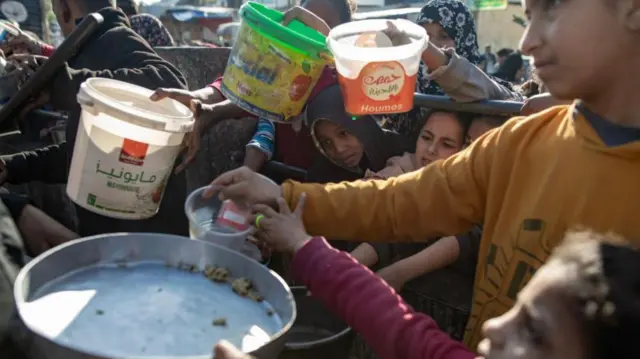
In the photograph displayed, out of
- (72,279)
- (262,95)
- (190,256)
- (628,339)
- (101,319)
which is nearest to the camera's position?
(628,339)

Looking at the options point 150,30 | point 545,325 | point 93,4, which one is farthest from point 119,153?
point 150,30

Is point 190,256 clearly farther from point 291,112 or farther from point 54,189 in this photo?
point 54,189

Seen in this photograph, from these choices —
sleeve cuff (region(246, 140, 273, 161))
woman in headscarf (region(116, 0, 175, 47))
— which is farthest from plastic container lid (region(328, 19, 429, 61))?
woman in headscarf (region(116, 0, 175, 47))

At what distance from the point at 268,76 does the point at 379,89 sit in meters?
0.40

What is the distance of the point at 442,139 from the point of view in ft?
7.66

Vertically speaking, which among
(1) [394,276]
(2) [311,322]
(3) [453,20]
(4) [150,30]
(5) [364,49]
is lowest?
(2) [311,322]

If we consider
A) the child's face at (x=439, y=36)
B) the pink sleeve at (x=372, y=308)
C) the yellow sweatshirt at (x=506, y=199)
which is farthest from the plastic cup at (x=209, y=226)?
the child's face at (x=439, y=36)

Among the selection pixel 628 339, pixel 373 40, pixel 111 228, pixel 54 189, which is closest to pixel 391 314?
pixel 628 339

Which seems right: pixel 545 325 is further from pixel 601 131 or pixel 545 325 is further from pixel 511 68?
pixel 511 68

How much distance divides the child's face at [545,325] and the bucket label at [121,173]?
3.75 ft

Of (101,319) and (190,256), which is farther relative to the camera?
(190,256)

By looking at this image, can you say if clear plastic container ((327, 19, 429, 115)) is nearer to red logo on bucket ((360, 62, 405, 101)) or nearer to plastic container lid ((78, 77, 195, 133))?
red logo on bucket ((360, 62, 405, 101))

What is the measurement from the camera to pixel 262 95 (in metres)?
2.13

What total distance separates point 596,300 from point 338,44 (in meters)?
1.34
